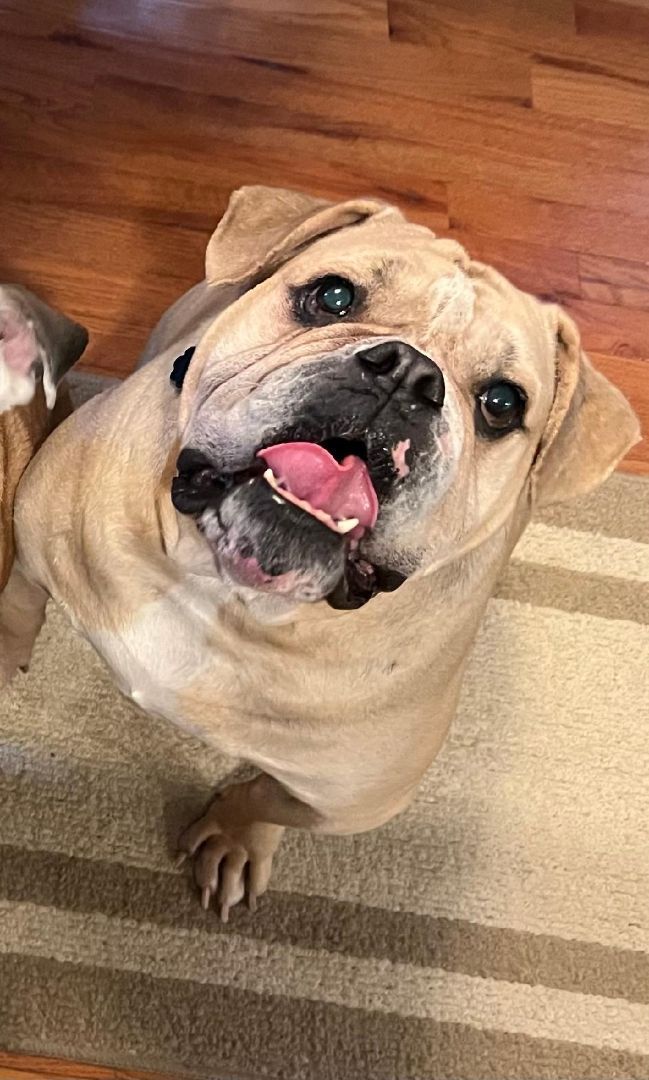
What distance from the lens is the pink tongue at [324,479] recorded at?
1025 mm

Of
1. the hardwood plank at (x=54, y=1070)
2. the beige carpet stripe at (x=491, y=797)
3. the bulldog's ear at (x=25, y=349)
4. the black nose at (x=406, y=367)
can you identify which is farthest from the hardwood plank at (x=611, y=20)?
the hardwood plank at (x=54, y=1070)

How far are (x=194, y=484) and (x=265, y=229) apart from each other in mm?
336

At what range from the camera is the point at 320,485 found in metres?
1.03

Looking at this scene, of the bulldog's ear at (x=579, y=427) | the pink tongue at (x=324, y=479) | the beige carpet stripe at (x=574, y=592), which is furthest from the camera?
the beige carpet stripe at (x=574, y=592)

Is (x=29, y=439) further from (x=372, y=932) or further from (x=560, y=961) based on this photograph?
(x=560, y=961)

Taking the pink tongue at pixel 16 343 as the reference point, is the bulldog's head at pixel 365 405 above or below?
above

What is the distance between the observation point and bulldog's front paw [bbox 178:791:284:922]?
161 centimetres

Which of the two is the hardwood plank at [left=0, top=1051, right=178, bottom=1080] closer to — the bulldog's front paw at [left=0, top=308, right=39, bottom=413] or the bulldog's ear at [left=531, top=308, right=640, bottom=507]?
the bulldog's front paw at [left=0, top=308, right=39, bottom=413]

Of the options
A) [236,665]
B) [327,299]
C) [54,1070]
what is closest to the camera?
[327,299]

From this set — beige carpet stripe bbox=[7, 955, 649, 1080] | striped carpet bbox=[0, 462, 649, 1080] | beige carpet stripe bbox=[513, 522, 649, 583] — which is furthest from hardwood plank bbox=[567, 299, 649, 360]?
beige carpet stripe bbox=[7, 955, 649, 1080]

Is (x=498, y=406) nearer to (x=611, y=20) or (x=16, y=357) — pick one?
(x=16, y=357)

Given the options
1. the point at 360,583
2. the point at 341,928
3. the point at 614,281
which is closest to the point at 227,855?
the point at 341,928

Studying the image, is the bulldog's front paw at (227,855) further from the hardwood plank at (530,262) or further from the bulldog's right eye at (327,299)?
the hardwood plank at (530,262)

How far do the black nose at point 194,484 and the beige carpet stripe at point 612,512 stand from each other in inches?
40.5
